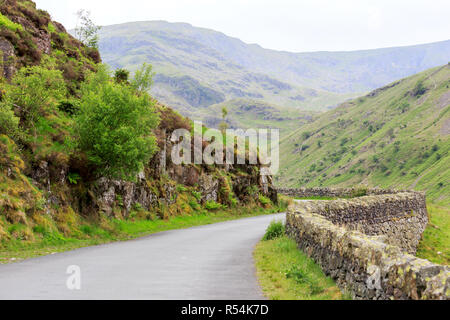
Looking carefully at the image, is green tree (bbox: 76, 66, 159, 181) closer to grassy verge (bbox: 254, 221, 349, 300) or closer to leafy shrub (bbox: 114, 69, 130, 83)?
grassy verge (bbox: 254, 221, 349, 300)

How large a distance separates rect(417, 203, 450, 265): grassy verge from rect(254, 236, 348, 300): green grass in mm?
18618

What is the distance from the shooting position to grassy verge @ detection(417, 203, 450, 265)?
106 ft

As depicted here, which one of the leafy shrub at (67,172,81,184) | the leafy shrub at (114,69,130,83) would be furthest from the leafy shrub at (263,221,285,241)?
the leafy shrub at (114,69,130,83)

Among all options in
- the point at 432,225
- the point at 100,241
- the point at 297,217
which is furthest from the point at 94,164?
the point at 432,225

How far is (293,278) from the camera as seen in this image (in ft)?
42.3

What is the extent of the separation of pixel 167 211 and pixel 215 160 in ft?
42.4

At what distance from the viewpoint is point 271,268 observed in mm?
15508

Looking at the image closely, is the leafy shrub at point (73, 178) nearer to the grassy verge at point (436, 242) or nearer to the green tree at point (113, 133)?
the green tree at point (113, 133)

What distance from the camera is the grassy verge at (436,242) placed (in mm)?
32237

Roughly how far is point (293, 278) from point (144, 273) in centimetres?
457

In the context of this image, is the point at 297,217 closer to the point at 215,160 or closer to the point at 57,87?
the point at 57,87

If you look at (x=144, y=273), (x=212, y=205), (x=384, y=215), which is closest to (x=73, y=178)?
(x=144, y=273)

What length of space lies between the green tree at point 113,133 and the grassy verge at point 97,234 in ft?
10.9

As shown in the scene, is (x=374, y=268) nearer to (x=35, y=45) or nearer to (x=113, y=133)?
(x=113, y=133)
